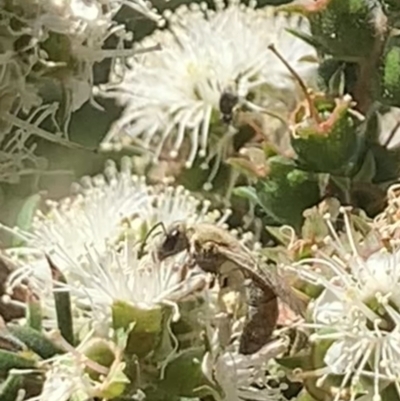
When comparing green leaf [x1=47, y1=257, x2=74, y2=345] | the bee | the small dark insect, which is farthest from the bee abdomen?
the small dark insect

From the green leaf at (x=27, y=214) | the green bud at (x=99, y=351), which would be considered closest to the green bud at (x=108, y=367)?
the green bud at (x=99, y=351)

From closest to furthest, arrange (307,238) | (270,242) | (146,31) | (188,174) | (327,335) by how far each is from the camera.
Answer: (327,335), (307,238), (270,242), (188,174), (146,31)

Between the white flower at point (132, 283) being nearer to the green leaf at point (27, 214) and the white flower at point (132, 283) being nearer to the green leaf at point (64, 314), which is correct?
the green leaf at point (64, 314)

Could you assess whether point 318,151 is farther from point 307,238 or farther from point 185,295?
point 185,295

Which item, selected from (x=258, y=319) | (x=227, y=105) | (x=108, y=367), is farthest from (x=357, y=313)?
(x=227, y=105)

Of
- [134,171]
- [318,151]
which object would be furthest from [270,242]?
[134,171]

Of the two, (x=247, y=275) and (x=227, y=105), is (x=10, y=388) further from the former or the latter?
(x=227, y=105)

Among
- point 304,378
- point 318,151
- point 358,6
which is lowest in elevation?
point 304,378
